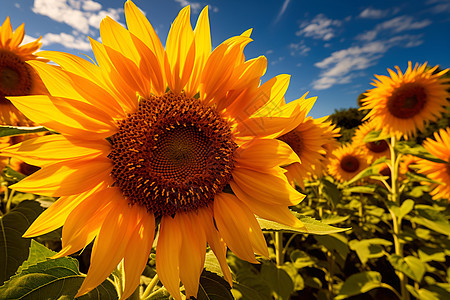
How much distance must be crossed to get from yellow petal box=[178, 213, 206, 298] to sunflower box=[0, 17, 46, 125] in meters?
2.80

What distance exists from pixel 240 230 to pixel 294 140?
2118mm

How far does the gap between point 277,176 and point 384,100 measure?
4.58 meters

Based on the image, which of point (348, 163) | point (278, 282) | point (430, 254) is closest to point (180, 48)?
point (278, 282)

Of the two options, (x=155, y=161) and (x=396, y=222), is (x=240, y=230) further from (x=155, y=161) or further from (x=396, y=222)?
(x=396, y=222)

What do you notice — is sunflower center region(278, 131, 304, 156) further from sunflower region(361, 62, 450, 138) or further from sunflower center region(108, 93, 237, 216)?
sunflower region(361, 62, 450, 138)

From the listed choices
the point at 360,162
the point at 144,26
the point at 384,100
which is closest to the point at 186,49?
the point at 144,26

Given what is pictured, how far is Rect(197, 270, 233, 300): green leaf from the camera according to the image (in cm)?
121

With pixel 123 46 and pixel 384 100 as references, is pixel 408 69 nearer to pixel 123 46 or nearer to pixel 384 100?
pixel 384 100

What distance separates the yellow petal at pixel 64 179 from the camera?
0.93 meters

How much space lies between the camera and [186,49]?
114 cm

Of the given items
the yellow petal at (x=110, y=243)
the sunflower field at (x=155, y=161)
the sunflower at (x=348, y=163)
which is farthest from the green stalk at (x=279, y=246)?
the sunflower at (x=348, y=163)

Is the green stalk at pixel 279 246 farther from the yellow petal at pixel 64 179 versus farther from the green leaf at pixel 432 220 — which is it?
the yellow petal at pixel 64 179

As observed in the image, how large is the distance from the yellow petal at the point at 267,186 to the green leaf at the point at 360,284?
324 centimetres

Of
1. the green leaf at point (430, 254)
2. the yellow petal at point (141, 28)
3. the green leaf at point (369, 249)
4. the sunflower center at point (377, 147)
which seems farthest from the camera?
the sunflower center at point (377, 147)
